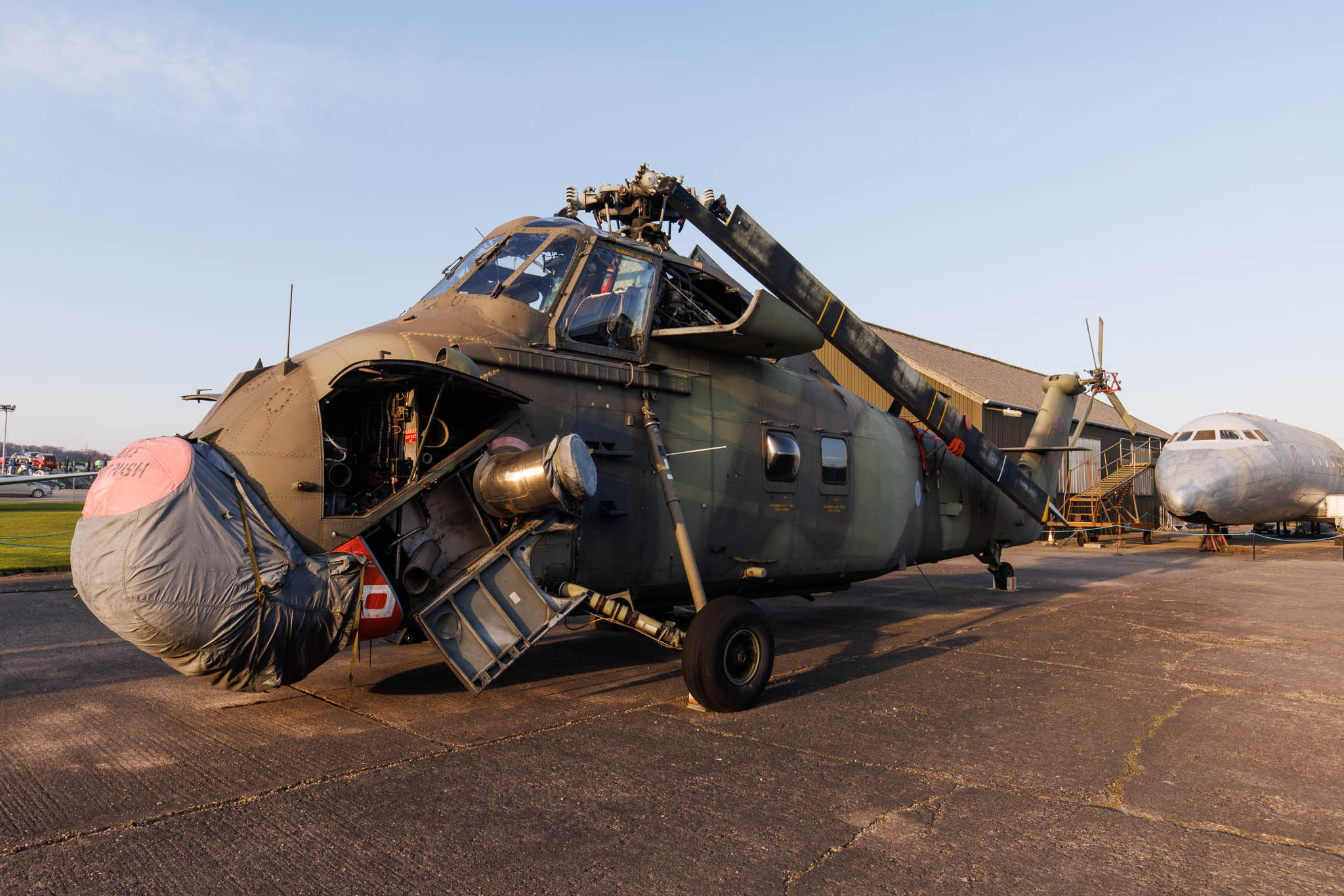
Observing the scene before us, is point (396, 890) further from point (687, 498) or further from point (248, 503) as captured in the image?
point (687, 498)

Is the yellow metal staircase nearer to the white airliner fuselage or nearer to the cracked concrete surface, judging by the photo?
the white airliner fuselage

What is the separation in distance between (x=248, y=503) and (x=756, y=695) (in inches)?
156

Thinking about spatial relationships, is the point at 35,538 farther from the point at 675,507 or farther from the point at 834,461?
the point at 834,461

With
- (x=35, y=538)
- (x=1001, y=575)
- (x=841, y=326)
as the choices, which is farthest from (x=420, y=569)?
(x=1001, y=575)

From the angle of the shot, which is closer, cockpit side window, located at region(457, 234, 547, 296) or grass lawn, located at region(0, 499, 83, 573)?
cockpit side window, located at region(457, 234, 547, 296)

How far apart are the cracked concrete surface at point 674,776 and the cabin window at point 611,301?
312cm

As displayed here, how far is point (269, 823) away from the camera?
12.9 feet

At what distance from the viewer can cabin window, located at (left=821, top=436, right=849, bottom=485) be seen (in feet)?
29.6

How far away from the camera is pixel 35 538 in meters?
9.98

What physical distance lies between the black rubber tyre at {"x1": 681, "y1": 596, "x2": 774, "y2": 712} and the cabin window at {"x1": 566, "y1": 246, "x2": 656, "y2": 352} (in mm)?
2581

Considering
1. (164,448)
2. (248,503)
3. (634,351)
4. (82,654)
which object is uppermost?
(634,351)

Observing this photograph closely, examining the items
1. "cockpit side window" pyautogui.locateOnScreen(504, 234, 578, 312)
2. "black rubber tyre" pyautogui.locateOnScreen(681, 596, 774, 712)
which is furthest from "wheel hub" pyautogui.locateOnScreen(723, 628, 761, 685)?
"cockpit side window" pyautogui.locateOnScreen(504, 234, 578, 312)

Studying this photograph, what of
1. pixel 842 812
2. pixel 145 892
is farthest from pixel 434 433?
pixel 842 812

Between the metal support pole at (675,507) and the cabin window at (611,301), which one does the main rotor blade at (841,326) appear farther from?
the metal support pole at (675,507)
